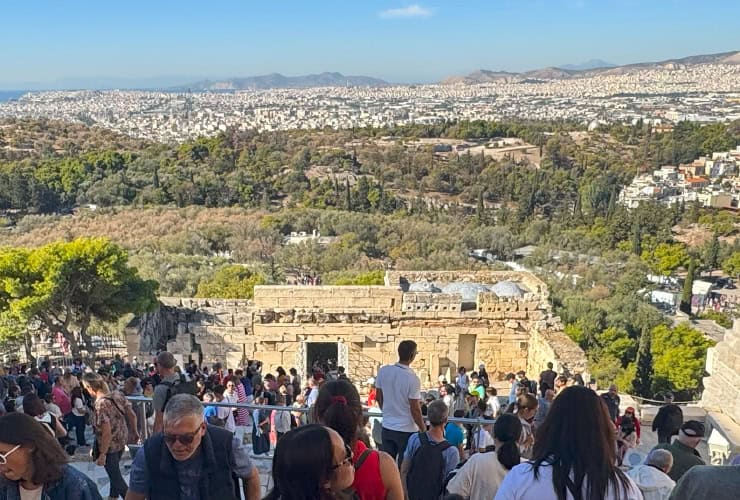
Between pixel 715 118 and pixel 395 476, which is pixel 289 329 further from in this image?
pixel 715 118

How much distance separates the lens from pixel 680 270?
41.2 m

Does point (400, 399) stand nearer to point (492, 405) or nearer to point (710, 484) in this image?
point (710, 484)

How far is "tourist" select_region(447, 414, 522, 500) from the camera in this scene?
3.75 m

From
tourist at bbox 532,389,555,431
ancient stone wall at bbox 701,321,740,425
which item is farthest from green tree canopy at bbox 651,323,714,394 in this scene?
tourist at bbox 532,389,555,431

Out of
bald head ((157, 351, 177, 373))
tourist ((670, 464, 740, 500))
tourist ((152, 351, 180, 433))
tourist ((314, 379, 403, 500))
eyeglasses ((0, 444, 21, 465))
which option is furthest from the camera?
bald head ((157, 351, 177, 373))

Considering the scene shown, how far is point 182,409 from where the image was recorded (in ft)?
10.2

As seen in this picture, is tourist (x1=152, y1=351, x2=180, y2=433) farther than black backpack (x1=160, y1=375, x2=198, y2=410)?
No

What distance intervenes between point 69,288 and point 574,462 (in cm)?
1476

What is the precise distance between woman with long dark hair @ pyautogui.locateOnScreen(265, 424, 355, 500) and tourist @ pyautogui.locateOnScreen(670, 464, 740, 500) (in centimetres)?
119

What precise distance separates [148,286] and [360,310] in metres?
4.84

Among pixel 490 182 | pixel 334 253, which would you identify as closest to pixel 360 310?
pixel 334 253

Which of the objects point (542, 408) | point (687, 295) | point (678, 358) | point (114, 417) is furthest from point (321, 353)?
point (687, 295)

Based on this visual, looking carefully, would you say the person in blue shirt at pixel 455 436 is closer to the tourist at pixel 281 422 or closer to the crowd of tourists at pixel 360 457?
the crowd of tourists at pixel 360 457

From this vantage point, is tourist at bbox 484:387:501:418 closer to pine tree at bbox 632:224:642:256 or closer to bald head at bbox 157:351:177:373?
bald head at bbox 157:351:177:373
